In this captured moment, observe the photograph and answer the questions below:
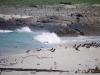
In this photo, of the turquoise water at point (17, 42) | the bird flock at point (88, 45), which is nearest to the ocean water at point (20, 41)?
the turquoise water at point (17, 42)


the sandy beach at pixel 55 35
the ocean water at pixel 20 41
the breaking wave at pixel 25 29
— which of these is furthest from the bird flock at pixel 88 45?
the breaking wave at pixel 25 29

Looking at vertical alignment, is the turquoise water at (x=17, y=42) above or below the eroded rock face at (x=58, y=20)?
below

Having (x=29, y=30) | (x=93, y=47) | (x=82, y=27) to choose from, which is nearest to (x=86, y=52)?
(x=93, y=47)

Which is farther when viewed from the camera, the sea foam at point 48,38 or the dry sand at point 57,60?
the sea foam at point 48,38

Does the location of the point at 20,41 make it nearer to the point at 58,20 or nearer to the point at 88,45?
the point at 58,20

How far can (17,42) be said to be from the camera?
3182 millimetres

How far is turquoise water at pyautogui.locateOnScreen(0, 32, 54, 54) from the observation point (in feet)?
10.4

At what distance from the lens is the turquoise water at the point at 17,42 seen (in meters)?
3.16

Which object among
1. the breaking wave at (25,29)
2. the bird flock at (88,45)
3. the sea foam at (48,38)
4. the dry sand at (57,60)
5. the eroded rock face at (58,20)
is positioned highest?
the eroded rock face at (58,20)

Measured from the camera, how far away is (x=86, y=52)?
3.18 metres

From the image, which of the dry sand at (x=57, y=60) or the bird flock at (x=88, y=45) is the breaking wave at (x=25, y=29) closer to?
the dry sand at (x=57, y=60)

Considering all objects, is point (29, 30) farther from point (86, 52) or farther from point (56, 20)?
point (86, 52)

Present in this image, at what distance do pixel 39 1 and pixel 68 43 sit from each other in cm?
64

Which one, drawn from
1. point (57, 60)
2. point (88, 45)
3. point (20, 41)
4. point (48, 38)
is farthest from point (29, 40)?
point (88, 45)
